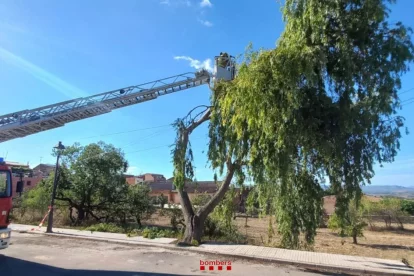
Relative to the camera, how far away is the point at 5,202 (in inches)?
363

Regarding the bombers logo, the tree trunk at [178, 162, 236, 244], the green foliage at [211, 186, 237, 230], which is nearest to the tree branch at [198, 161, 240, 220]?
the tree trunk at [178, 162, 236, 244]

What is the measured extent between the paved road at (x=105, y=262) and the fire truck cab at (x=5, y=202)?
797mm

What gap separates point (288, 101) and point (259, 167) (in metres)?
3.09

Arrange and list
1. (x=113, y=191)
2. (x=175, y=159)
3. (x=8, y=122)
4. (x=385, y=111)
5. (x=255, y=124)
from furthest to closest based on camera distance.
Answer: (x=113, y=191) < (x=8, y=122) < (x=175, y=159) < (x=255, y=124) < (x=385, y=111)

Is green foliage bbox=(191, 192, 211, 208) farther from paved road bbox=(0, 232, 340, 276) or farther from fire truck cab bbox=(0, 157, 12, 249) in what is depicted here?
fire truck cab bbox=(0, 157, 12, 249)

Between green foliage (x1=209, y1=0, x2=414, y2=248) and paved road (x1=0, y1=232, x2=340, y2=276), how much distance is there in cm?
322

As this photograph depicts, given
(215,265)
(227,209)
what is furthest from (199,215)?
(215,265)

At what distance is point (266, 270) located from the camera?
955 centimetres

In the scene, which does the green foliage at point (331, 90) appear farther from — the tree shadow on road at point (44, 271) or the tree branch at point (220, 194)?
the tree shadow on road at point (44, 271)

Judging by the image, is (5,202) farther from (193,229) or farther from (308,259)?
(308,259)

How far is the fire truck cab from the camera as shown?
28.9ft

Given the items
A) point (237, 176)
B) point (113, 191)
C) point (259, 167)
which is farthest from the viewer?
point (113, 191)

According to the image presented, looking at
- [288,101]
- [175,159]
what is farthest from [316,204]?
[175,159]

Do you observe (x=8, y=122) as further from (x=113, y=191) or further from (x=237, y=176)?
(x=237, y=176)
